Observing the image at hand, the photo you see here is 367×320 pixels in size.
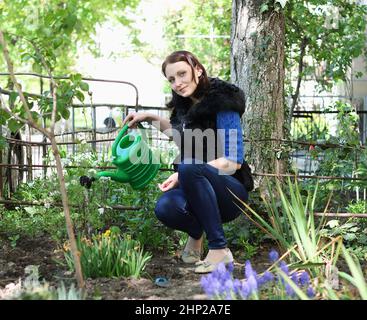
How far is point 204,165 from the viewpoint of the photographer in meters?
3.33

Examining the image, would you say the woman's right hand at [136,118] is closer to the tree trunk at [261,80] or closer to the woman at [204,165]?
the woman at [204,165]

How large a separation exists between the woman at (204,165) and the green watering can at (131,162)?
0.65 feet

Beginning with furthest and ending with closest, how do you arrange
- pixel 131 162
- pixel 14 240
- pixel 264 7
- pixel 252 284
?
pixel 264 7
pixel 14 240
pixel 131 162
pixel 252 284

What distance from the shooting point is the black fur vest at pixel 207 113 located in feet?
11.1

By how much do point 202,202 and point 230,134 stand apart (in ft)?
1.27

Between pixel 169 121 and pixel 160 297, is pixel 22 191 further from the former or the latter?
pixel 160 297

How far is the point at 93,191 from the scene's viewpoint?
12.8 feet

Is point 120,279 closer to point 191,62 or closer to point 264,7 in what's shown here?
point 191,62

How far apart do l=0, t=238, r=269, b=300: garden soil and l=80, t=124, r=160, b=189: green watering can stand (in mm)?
464

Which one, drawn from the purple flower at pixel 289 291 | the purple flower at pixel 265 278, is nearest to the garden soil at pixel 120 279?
the purple flower at pixel 265 278

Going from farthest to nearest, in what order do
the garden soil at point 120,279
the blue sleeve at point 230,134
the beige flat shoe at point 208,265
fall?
the blue sleeve at point 230,134 < the beige flat shoe at point 208,265 < the garden soil at point 120,279

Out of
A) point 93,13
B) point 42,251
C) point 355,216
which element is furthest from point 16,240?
point 93,13

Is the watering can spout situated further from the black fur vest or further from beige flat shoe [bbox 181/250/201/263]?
beige flat shoe [bbox 181/250/201/263]

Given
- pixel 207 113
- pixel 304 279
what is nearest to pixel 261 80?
pixel 207 113
